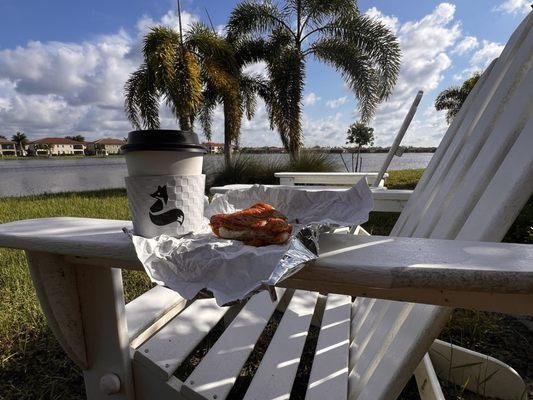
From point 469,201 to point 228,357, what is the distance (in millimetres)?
905

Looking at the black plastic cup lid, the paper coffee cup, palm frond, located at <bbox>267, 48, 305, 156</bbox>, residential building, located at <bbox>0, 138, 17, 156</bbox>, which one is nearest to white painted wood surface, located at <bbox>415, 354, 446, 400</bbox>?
the paper coffee cup

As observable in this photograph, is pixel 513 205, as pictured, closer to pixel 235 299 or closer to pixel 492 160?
pixel 492 160

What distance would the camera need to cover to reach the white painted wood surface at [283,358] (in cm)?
102

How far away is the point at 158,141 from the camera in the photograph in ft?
2.06

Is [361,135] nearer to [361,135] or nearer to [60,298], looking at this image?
[361,135]

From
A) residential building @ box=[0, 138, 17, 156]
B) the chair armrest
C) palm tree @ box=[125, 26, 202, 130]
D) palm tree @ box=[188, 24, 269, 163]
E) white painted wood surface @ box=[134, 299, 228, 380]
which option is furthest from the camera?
residential building @ box=[0, 138, 17, 156]

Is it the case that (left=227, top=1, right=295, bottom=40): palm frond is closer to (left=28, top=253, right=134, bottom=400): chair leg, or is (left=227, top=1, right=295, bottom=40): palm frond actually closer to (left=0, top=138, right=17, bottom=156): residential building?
(left=28, top=253, right=134, bottom=400): chair leg

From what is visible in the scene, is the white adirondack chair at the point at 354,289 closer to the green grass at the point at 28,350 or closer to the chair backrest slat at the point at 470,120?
the chair backrest slat at the point at 470,120

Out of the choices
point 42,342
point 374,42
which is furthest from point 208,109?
point 42,342

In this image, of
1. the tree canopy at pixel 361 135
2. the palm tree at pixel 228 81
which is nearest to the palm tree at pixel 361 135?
the tree canopy at pixel 361 135

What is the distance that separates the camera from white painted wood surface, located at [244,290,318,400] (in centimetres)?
102

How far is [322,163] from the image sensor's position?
9227 mm

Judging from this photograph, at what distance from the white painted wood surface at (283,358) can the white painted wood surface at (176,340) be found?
0.84 ft

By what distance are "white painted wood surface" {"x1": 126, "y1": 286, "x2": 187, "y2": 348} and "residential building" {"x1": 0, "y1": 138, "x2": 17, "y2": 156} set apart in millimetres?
81347
